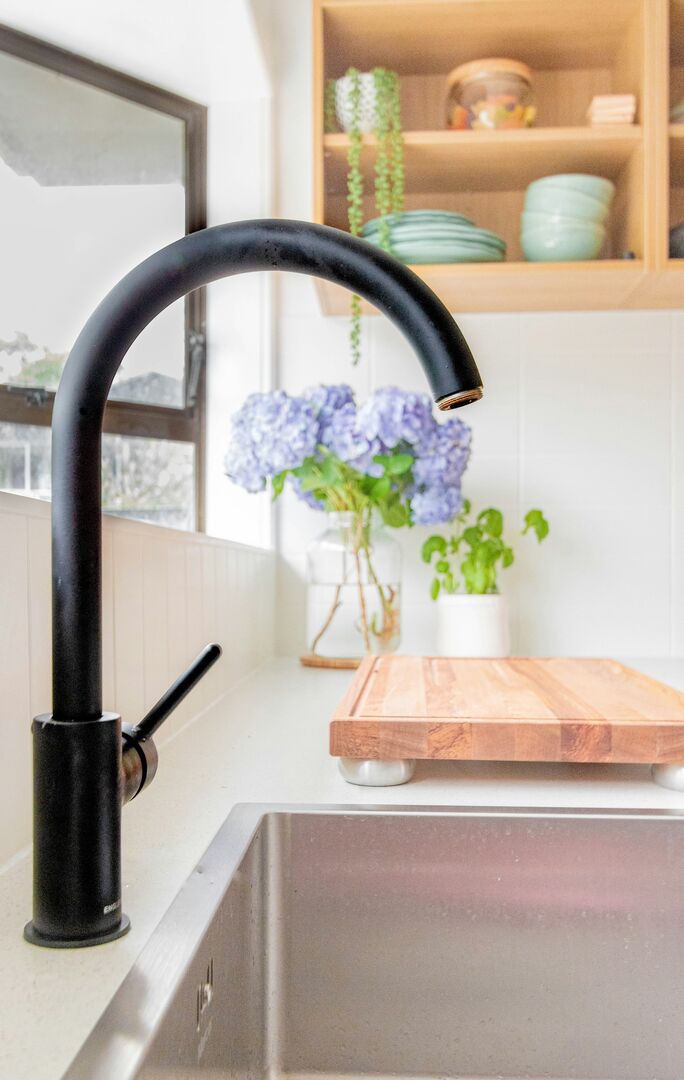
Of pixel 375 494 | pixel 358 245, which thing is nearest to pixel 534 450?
pixel 375 494

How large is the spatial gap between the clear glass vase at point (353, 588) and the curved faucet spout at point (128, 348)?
1.13 meters

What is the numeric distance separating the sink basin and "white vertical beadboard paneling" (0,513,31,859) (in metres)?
0.13

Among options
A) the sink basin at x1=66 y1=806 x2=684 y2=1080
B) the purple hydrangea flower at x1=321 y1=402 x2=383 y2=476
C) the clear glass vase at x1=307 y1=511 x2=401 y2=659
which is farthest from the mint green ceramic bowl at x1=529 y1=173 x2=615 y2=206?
the sink basin at x1=66 y1=806 x2=684 y2=1080

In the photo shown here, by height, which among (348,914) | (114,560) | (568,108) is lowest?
(348,914)

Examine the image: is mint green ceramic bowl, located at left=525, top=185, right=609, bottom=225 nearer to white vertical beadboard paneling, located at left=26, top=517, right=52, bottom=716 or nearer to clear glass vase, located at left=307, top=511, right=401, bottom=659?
clear glass vase, located at left=307, top=511, right=401, bottom=659

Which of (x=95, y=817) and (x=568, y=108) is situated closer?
(x=95, y=817)

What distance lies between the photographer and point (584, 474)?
1.87m

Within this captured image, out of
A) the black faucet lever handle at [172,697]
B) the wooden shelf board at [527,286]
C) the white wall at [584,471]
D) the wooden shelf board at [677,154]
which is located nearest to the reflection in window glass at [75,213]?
the wooden shelf board at [527,286]

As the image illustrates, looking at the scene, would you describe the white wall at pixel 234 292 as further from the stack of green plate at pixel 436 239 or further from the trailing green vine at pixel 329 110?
the stack of green plate at pixel 436 239

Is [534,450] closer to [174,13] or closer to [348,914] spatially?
[174,13]

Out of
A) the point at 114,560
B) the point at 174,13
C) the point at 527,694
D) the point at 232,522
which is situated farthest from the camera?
the point at 232,522

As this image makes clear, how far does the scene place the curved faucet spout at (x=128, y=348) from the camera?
455mm

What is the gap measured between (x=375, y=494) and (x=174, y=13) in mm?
827

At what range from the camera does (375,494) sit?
1596mm
